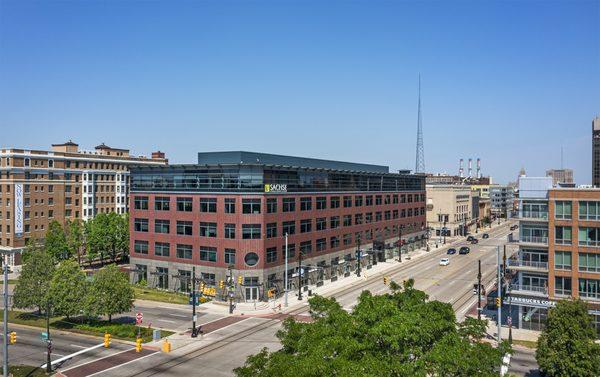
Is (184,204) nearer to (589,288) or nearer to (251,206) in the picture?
(251,206)

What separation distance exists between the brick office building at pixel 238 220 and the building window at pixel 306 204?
0.16 m

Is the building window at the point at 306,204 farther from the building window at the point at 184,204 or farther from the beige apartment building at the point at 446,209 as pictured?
the beige apartment building at the point at 446,209

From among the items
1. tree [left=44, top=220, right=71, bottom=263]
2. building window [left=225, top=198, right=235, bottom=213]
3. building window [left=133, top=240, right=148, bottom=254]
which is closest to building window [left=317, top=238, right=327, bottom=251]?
building window [left=225, top=198, right=235, bottom=213]

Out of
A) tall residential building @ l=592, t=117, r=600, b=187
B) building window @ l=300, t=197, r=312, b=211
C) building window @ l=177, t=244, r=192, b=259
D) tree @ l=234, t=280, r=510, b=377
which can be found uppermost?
tall residential building @ l=592, t=117, r=600, b=187

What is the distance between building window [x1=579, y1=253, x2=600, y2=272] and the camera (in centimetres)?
5231

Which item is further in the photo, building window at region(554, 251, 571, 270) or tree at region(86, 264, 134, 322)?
building window at region(554, 251, 571, 270)

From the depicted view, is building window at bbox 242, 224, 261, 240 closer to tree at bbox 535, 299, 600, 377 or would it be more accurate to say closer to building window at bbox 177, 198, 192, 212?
building window at bbox 177, 198, 192, 212

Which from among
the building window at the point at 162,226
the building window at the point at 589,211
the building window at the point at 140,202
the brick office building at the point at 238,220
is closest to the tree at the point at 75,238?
the brick office building at the point at 238,220

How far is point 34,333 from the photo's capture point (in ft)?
178

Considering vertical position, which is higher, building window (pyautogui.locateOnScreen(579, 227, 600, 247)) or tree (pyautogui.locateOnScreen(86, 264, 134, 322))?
building window (pyautogui.locateOnScreen(579, 227, 600, 247))

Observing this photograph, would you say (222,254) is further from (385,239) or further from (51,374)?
(385,239)

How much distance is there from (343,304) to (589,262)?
29736 millimetres

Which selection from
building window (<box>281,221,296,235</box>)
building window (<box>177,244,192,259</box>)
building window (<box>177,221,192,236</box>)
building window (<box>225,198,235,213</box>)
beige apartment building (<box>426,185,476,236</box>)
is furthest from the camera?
beige apartment building (<box>426,185,476,236</box>)

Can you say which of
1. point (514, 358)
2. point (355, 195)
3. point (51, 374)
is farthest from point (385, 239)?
point (51, 374)
